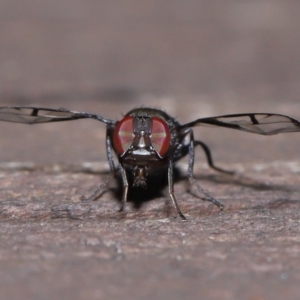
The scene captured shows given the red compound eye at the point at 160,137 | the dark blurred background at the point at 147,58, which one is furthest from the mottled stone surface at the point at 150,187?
the red compound eye at the point at 160,137

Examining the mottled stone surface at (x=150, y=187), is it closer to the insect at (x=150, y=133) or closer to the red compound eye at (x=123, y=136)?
the insect at (x=150, y=133)

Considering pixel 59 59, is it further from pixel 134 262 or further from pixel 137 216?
pixel 134 262

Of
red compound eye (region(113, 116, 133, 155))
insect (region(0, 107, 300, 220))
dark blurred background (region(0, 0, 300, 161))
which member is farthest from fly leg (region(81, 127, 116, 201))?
dark blurred background (region(0, 0, 300, 161))

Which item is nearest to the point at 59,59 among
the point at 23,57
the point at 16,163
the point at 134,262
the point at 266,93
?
the point at 23,57

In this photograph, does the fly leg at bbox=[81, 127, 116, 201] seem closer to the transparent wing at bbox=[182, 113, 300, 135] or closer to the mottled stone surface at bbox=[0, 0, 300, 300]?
the mottled stone surface at bbox=[0, 0, 300, 300]

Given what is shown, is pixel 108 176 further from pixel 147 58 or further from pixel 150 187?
pixel 147 58

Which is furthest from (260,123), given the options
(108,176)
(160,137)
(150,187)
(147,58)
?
(147,58)
